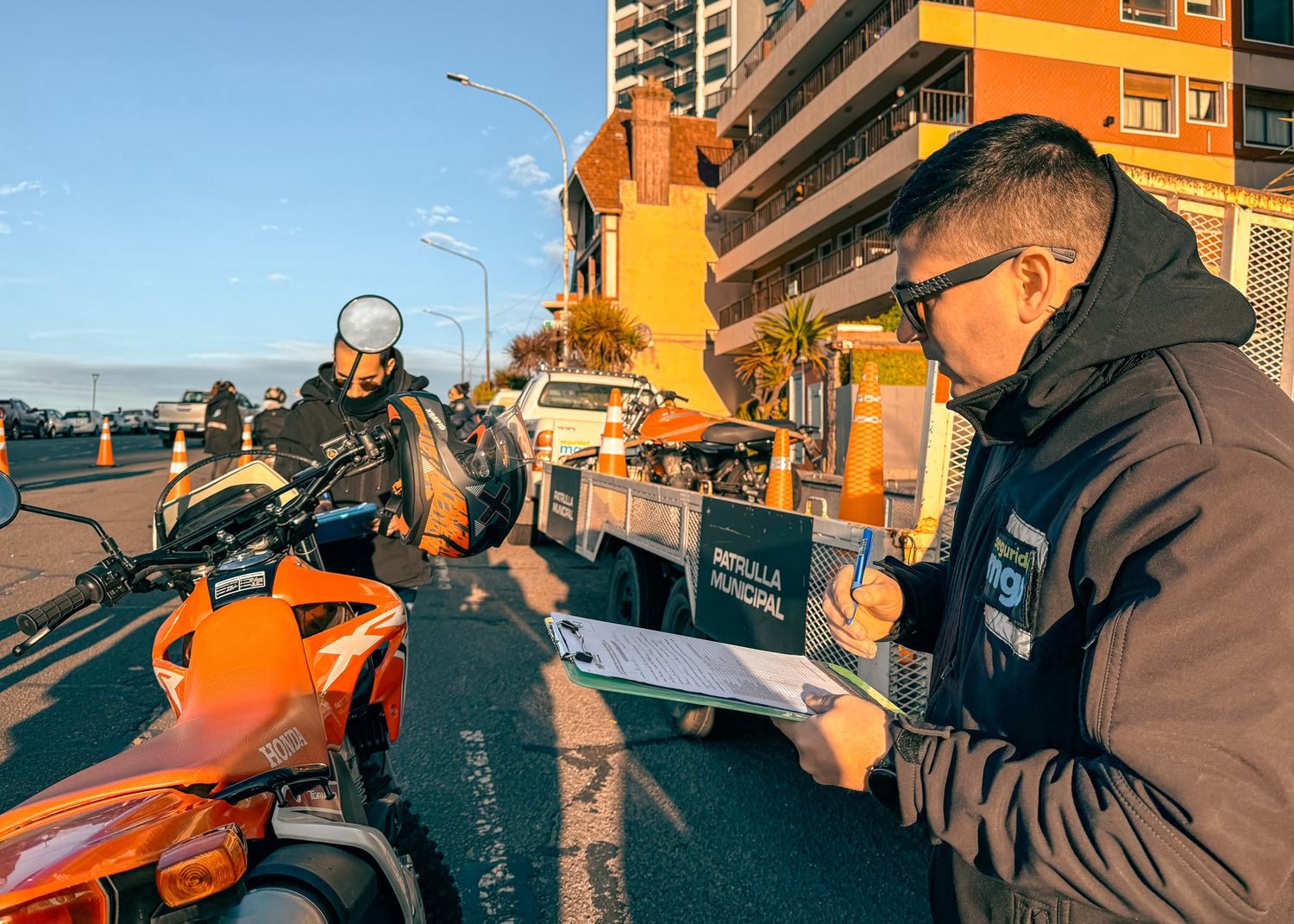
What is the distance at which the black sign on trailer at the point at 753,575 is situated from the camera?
3359 millimetres

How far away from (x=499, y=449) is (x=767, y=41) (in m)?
34.0

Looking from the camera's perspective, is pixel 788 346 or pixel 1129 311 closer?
pixel 1129 311

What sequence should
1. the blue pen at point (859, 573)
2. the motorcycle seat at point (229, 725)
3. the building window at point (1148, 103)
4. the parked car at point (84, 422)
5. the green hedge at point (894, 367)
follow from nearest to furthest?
the motorcycle seat at point (229, 725)
the blue pen at point (859, 573)
the green hedge at point (894, 367)
the building window at point (1148, 103)
the parked car at point (84, 422)

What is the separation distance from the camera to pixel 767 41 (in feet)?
106

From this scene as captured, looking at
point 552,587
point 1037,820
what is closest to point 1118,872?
point 1037,820

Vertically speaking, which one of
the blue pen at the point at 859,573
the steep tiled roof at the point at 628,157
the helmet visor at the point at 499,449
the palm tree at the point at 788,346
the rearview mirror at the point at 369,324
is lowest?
the blue pen at the point at 859,573

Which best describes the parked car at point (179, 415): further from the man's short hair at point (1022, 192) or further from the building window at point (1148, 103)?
the man's short hair at point (1022, 192)

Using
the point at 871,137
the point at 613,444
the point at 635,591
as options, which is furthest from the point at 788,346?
the point at 635,591

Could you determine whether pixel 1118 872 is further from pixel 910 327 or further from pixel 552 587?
pixel 552 587

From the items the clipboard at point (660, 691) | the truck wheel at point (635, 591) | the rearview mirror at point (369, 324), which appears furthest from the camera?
the truck wheel at point (635, 591)

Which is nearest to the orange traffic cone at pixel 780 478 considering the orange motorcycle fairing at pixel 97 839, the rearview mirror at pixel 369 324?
the rearview mirror at pixel 369 324

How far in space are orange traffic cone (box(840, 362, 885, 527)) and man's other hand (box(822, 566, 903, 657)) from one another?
111 inches

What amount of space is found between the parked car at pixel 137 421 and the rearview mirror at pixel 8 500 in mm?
58946

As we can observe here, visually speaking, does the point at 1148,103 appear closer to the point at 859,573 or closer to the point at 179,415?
the point at 859,573
